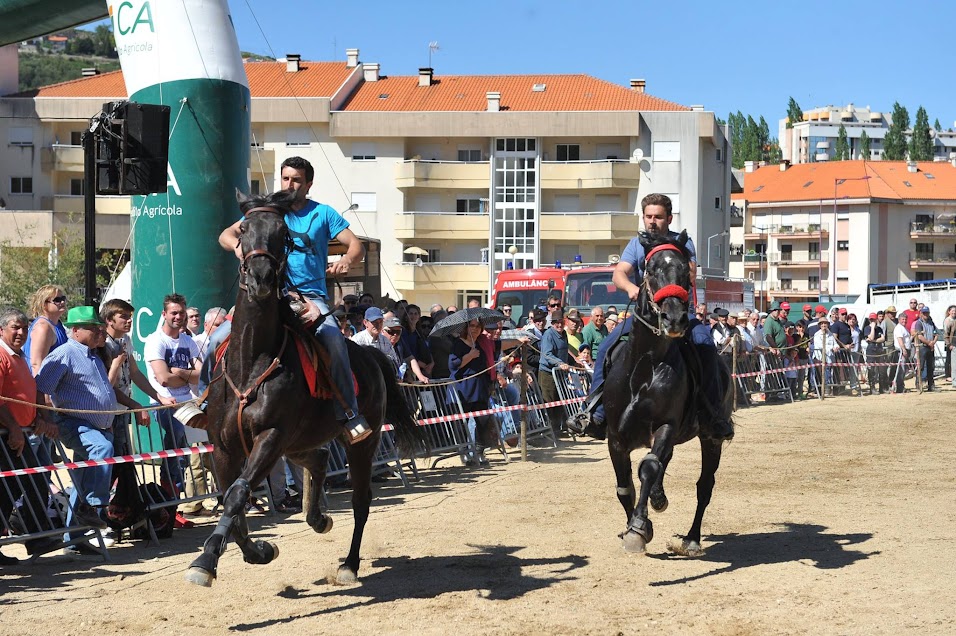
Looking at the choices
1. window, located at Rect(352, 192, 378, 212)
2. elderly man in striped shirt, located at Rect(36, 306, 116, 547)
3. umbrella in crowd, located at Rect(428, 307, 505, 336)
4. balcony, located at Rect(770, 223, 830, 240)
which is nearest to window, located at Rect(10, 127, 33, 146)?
window, located at Rect(352, 192, 378, 212)

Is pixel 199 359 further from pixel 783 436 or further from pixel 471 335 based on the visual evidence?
pixel 783 436

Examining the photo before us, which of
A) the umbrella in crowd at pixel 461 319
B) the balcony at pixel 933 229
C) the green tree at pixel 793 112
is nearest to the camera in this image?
the umbrella in crowd at pixel 461 319

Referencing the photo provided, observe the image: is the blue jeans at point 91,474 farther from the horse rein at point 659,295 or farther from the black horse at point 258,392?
the horse rein at point 659,295

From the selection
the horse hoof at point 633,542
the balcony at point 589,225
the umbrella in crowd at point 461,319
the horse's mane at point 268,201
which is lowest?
the horse hoof at point 633,542

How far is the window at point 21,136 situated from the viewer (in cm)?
6544

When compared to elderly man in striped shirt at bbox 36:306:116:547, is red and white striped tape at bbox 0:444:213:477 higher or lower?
lower

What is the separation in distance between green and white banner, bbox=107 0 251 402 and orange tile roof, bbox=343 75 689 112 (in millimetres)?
50822

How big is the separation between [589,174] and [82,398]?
57766 mm

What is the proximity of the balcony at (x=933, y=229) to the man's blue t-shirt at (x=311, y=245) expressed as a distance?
328 feet

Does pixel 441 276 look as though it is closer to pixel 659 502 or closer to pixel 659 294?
pixel 659 502

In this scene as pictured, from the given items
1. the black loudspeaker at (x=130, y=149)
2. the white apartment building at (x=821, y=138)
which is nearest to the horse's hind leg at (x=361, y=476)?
the black loudspeaker at (x=130, y=149)

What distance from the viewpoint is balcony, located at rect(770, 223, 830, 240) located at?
101 metres

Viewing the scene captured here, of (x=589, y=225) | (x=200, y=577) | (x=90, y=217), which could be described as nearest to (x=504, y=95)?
(x=589, y=225)

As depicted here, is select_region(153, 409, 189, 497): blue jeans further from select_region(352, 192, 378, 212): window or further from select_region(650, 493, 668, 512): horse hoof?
select_region(352, 192, 378, 212): window
